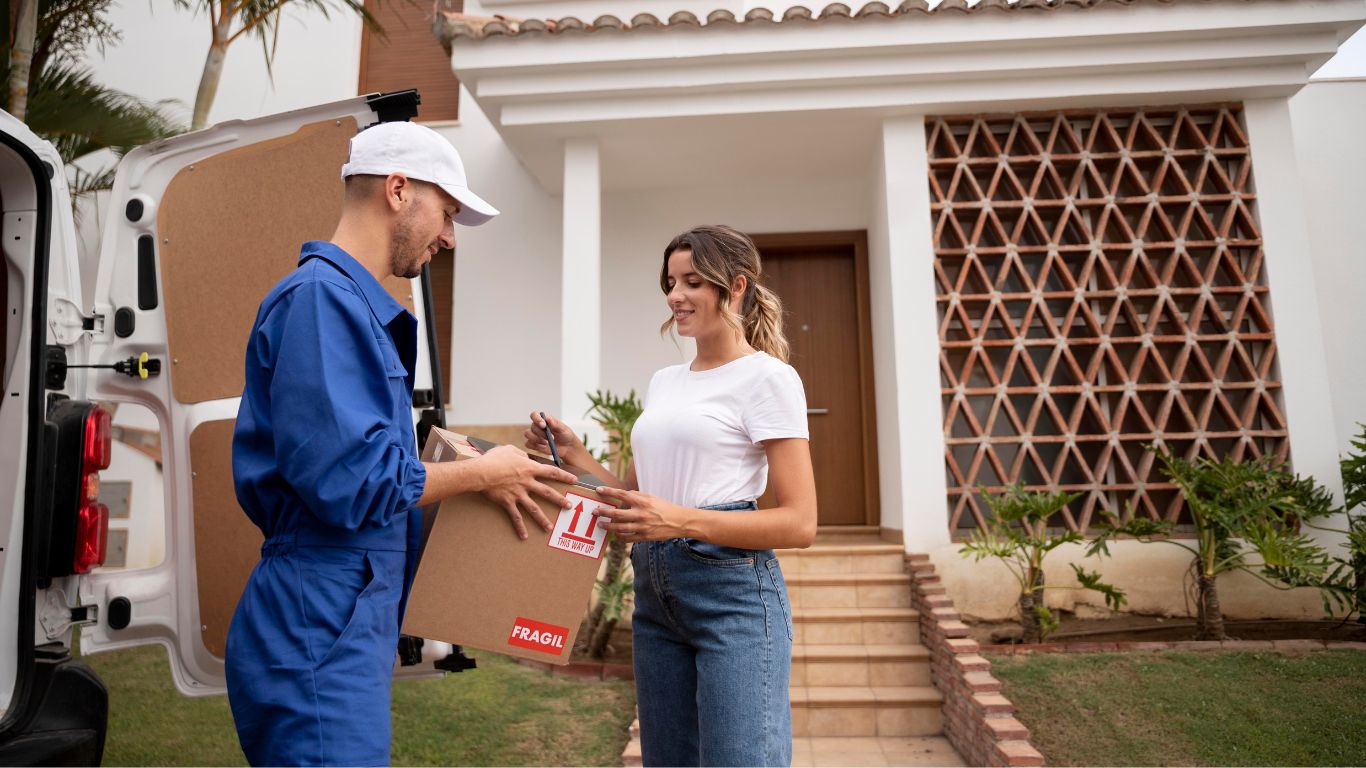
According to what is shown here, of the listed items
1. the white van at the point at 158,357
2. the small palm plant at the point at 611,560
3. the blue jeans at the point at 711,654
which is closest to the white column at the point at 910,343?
the small palm plant at the point at 611,560

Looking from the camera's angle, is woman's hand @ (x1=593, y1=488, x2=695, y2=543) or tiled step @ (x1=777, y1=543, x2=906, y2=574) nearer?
woman's hand @ (x1=593, y1=488, x2=695, y2=543)

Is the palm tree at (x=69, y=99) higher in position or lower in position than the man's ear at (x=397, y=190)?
higher

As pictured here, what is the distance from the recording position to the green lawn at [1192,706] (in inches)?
130

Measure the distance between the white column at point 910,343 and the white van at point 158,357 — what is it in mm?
3366

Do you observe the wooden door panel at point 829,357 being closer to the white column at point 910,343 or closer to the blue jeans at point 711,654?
the white column at point 910,343

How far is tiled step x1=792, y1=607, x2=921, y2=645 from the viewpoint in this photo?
175 inches

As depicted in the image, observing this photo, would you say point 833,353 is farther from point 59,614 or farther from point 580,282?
point 59,614

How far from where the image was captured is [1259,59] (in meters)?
4.99

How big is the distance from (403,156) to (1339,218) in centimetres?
693

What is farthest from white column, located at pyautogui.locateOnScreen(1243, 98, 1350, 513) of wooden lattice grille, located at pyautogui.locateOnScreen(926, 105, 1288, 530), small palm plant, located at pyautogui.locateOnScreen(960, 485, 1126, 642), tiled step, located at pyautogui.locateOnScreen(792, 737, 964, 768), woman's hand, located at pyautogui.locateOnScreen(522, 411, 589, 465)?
woman's hand, located at pyautogui.locateOnScreen(522, 411, 589, 465)

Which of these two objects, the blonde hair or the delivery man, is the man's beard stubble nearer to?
the delivery man

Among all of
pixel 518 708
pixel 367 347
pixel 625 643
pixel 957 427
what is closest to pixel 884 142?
pixel 957 427

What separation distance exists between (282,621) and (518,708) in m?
2.87

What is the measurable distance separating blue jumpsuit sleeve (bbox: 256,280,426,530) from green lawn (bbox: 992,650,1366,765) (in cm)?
311
